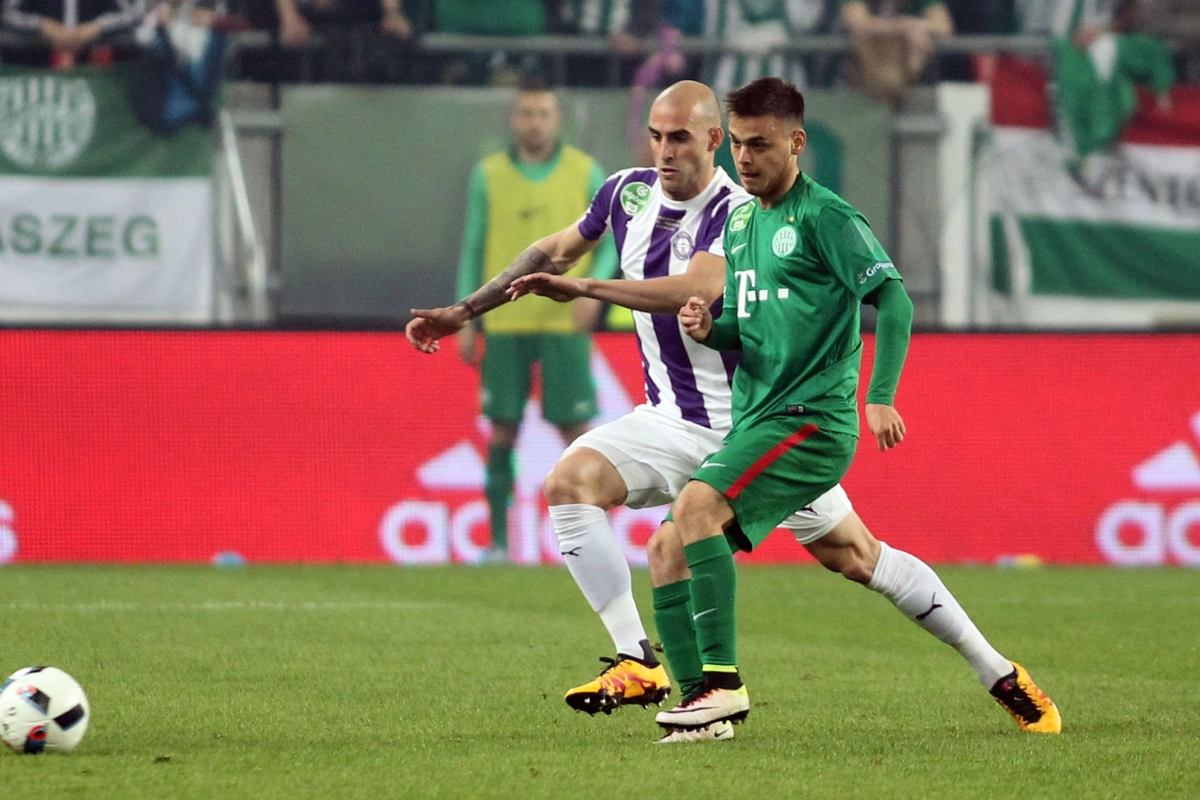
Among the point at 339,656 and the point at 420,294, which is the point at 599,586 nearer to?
the point at 339,656

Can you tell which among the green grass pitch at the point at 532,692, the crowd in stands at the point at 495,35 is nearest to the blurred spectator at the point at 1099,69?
the crowd in stands at the point at 495,35

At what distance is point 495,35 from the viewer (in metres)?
12.8

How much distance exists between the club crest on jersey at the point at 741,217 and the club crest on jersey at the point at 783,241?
19 cm

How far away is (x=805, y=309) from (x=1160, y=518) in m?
7.00

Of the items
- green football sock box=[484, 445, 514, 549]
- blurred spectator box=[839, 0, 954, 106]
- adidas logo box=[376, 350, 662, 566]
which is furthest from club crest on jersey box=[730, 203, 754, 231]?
blurred spectator box=[839, 0, 954, 106]

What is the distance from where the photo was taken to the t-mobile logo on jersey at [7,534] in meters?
11.1

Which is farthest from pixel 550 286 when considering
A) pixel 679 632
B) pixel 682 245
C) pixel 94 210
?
pixel 94 210

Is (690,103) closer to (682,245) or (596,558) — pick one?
(682,245)

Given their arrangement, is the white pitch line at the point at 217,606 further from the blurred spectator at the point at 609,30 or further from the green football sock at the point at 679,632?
the blurred spectator at the point at 609,30

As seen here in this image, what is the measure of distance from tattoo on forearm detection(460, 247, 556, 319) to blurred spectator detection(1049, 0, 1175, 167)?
25.4 ft

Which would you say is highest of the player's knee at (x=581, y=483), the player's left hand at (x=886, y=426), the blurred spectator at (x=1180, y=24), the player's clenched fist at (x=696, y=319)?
the blurred spectator at (x=1180, y=24)

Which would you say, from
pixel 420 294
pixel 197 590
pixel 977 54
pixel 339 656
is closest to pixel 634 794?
pixel 339 656

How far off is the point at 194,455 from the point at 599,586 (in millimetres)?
6032

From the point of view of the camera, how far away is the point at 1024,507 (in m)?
11.6
